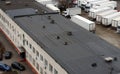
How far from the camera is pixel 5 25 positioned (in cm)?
5678

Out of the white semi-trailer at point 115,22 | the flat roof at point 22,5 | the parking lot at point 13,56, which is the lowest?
the parking lot at point 13,56

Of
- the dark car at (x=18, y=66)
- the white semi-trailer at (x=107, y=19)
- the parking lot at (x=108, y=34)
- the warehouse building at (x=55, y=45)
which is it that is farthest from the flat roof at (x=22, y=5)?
the white semi-trailer at (x=107, y=19)

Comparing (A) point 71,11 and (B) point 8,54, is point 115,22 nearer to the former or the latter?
(A) point 71,11

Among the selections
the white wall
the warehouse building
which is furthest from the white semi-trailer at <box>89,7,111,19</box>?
the white wall

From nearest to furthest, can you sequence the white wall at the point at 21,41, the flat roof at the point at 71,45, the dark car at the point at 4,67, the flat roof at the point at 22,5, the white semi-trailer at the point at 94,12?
the flat roof at the point at 71,45 < the white wall at the point at 21,41 < the dark car at the point at 4,67 < the flat roof at the point at 22,5 < the white semi-trailer at the point at 94,12

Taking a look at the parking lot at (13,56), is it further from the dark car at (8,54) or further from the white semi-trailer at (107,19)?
the white semi-trailer at (107,19)

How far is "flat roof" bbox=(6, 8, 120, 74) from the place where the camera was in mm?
32344

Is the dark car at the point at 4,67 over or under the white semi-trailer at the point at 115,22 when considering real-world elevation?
under

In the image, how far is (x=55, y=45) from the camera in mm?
38062

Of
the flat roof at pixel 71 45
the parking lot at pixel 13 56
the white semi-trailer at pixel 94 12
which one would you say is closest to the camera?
the flat roof at pixel 71 45

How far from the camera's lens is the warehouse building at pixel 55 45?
108ft

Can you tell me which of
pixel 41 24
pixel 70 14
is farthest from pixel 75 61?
pixel 70 14

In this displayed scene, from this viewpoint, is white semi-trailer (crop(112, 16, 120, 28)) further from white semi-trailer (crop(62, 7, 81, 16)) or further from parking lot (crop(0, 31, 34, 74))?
parking lot (crop(0, 31, 34, 74))

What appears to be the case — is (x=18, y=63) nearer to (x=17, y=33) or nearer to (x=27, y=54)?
(x=27, y=54)
